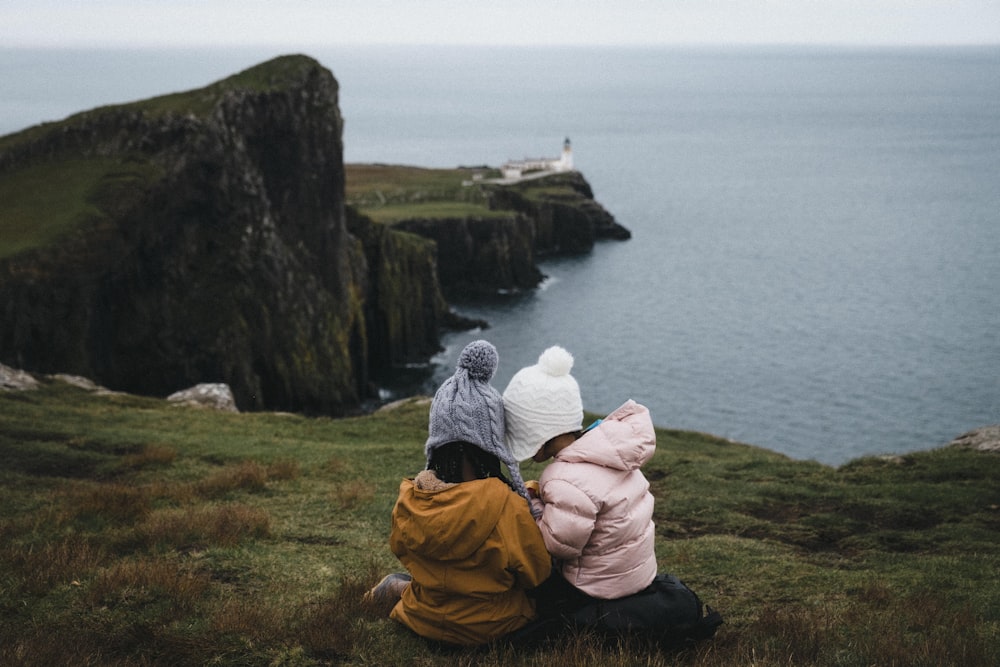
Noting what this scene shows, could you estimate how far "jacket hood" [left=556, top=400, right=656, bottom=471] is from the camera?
8.05 meters

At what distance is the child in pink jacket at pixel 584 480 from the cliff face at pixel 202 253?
42.3 metres

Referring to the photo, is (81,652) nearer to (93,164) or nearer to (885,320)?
(93,164)

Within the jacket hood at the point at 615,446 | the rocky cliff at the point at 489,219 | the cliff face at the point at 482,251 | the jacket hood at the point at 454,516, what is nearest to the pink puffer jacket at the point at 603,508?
the jacket hood at the point at 615,446

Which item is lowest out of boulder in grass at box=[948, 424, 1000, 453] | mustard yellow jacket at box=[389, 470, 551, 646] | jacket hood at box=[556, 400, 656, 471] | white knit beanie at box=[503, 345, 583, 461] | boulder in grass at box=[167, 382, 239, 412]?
boulder in grass at box=[167, 382, 239, 412]

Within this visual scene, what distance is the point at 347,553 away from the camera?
13.8m

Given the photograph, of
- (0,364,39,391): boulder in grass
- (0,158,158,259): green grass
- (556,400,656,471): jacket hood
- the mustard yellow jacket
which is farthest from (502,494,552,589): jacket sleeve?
(0,158,158,259): green grass

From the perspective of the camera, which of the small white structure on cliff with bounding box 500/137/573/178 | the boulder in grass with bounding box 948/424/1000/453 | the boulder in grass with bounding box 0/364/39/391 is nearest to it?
the boulder in grass with bounding box 948/424/1000/453

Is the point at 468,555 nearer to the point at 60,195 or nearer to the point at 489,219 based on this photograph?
the point at 60,195

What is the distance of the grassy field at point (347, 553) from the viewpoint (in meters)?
8.52

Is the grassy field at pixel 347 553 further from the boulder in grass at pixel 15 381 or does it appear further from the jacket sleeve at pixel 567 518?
the boulder in grass at pixel 15 381

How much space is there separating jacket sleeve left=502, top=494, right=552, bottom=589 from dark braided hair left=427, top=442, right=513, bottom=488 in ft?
1.36

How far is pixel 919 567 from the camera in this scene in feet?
44.9

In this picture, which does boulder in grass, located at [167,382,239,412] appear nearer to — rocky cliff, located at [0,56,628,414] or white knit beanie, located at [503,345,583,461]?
rocky cliff, located at [0,56,628,414]

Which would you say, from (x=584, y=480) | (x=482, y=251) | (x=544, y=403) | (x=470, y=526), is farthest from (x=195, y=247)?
(x=482, y=251)
